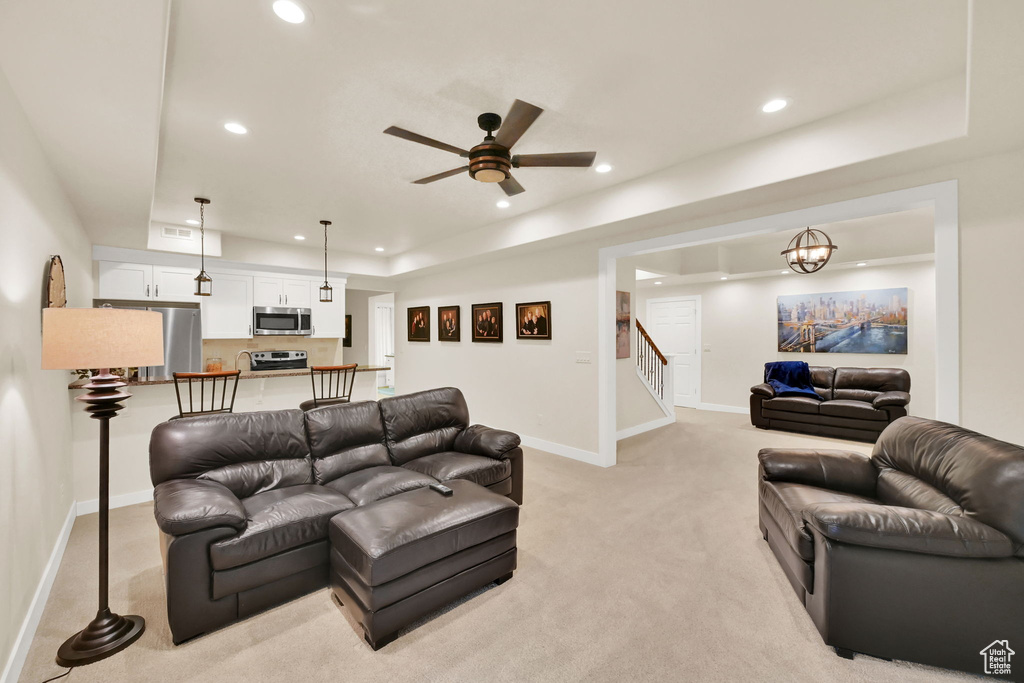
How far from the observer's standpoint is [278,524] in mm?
2199

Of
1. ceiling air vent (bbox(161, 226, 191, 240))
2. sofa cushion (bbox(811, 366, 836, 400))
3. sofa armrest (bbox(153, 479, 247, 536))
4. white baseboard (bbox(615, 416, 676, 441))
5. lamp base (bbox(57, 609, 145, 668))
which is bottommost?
lamp base (bbox(57, 609, 145, 668))

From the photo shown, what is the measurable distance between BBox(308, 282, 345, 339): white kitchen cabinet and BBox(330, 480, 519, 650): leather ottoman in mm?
4976

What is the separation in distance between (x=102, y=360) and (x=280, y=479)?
127 centimetres

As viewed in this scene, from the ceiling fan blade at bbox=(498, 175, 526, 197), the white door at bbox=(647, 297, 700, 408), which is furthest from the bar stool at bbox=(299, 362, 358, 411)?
the white door at bbox=(647, 297, 700, 408)

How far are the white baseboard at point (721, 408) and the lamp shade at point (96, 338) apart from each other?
27.1 ft

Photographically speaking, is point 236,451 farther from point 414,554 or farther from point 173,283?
point 173,283

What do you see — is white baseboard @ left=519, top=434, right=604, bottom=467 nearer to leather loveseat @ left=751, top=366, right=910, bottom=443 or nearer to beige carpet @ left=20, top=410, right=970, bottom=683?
beige carpet @ left=20, top=410, right=970, bottom=683

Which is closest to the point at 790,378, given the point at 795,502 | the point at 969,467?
the point at 795,502

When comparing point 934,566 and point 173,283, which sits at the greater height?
point 173,283

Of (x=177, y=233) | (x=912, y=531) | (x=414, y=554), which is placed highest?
(x=177, y=233)

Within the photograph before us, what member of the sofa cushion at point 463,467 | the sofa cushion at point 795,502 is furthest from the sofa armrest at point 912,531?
the sofa cushion at point 463,467

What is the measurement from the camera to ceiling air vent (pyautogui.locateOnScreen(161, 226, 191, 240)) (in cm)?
509

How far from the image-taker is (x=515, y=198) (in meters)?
4.38

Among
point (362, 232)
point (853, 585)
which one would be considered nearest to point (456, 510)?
point (853, 585)
